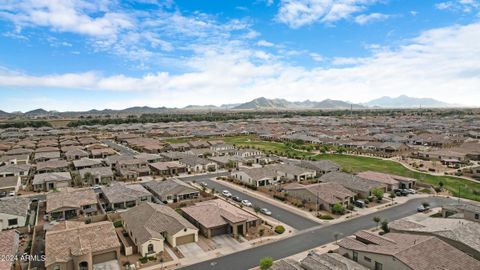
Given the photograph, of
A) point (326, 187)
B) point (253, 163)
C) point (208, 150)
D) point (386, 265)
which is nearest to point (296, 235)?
point (386, 265)

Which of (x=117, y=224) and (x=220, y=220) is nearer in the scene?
(x=220, y=220)

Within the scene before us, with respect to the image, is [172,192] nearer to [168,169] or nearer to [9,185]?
[168,169]

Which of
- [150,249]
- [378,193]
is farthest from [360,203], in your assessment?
[150,249]

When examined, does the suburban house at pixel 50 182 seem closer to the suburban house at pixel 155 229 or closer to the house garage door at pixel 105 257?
the suburban house at pixel 155 229

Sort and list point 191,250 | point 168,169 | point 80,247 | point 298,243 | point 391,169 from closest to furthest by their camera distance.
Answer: point 80,247, point 191,250, point 298,243, point 168,169, point 391,169

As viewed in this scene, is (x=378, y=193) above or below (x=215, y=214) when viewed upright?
below

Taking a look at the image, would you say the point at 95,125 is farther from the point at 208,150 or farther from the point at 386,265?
the point at 386,265

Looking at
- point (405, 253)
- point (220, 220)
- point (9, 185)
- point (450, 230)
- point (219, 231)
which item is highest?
point (450, 230)
